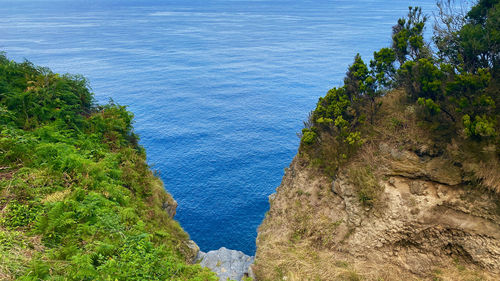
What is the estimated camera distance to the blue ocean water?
1654 inches

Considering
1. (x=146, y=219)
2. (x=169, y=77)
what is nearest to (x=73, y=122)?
(x=146, y=219)

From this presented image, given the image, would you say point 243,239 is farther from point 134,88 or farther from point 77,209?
point 134,88

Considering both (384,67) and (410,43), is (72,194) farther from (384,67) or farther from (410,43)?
(410,43)

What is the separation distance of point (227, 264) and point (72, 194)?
54.5 ft

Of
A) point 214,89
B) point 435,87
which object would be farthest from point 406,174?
point 214,89

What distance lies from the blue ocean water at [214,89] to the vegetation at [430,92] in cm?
1650

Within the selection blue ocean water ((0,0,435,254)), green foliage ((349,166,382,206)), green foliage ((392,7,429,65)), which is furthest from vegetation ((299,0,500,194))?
blue ocean water ((0,0,435,254))

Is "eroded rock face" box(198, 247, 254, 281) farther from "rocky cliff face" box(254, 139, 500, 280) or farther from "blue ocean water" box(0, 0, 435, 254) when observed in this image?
"blue ocean water" box(0, 0, 435, 254)

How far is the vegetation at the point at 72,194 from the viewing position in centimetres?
1036

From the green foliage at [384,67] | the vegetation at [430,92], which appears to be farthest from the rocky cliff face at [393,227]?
the green foliage at [384,67]

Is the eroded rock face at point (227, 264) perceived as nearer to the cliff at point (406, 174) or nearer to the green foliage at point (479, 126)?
the cliff at point (406, 174)

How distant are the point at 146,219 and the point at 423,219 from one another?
1784 centimetres

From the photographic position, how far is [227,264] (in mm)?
26219

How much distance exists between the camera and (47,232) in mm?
11234
